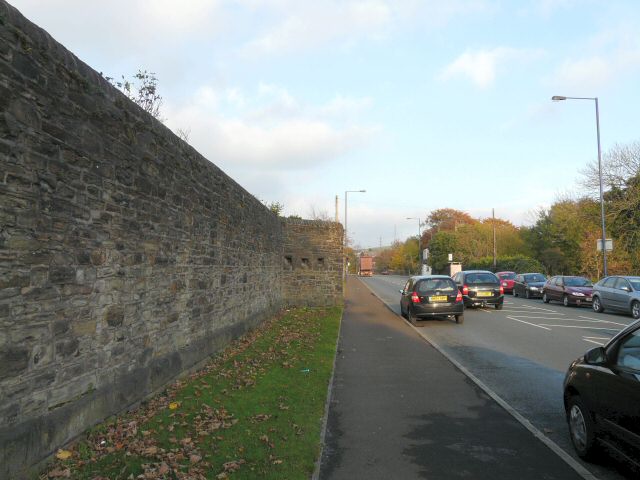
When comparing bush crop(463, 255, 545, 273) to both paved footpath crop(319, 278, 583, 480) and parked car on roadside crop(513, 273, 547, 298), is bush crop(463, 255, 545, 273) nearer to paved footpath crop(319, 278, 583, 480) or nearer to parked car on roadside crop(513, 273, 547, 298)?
parked car on roadside crop(513, 273, 547, 298)

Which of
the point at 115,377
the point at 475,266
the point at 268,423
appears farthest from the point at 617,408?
the point at 475,266

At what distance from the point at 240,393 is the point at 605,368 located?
4.34 metres

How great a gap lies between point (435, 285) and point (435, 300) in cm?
52

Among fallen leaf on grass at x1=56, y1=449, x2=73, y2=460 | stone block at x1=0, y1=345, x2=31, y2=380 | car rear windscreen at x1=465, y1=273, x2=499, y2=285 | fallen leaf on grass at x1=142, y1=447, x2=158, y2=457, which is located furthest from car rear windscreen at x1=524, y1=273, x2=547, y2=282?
stone block at x1=0, y1=345, x2=31, y2=380

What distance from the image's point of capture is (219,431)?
17.4 feet

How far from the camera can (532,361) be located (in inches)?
381

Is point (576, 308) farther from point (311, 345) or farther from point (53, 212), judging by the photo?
point (53, 212)

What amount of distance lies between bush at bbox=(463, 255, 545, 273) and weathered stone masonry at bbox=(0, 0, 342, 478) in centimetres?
4045

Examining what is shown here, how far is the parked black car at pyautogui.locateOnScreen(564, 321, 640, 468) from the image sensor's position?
151 inches

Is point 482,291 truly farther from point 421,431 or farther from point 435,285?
point 421,431

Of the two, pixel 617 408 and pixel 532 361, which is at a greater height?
pixel 617 408

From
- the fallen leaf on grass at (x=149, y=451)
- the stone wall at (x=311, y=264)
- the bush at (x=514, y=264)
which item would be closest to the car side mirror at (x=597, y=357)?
the fallen leaf on grass at (x=149, y=451)

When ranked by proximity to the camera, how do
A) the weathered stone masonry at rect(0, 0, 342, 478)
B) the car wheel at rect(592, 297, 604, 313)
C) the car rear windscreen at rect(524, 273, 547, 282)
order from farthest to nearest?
the car rear windscreen at rect(524, 273, 547, 282)
the car wheel at rect(592, 297, 604, 313)
the weathered stone masonry at rect(0, 0, 342, 478)

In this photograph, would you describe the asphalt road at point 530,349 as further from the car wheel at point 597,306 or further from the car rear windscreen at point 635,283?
the car rear windscreen at point 635,283
